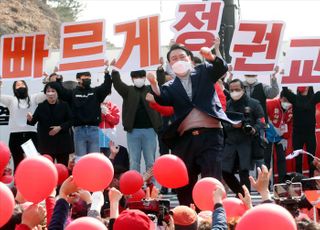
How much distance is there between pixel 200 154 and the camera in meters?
6.77

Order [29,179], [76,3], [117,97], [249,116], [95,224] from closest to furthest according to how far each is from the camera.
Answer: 1. [95,224]
2. [29,179]
3. [249,116]
4. [117,97]
5. [76,3]

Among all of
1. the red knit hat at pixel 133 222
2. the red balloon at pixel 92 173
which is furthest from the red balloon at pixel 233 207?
the red knit hat at pixel 133 222

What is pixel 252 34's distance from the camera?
10.1 metres

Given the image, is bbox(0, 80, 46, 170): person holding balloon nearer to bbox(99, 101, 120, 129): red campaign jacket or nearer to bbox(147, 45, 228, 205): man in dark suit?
bbox(99, 101, 120, 129): red campaign jacket

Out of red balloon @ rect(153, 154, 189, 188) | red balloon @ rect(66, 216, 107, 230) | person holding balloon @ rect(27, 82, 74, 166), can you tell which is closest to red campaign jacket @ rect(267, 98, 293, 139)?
person holding balloon @ rect(27, 82, 74, 166)

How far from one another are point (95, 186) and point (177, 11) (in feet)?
17.2

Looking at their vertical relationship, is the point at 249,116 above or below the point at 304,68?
below

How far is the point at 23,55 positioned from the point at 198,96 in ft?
14.8

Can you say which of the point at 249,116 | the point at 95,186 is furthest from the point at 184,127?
the point at 249,116

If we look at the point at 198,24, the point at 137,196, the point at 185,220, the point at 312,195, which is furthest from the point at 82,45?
the point at 185,220

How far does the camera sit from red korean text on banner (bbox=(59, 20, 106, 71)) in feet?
33.4

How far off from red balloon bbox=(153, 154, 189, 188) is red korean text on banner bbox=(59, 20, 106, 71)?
12.5ft

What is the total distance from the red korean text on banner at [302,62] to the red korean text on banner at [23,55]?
3.39m

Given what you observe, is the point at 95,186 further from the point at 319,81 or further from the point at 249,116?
the point at 319,81
